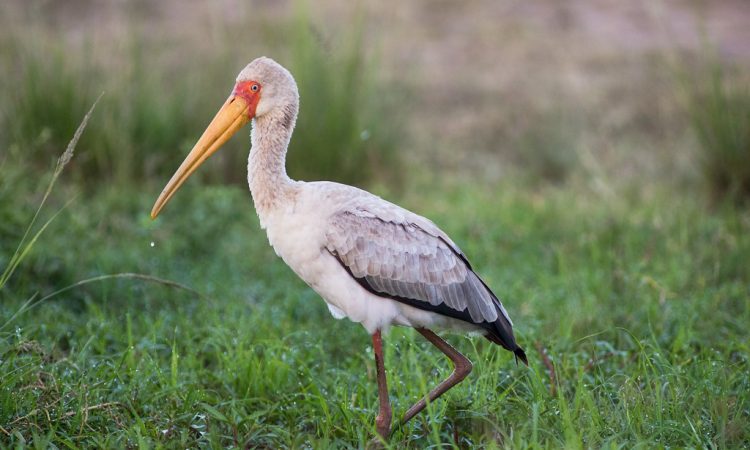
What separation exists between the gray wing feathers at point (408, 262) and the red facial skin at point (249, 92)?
1.88 ft

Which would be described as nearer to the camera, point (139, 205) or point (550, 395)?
point (550, 395)

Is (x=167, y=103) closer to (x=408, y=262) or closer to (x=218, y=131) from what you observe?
(x=218, y=131)

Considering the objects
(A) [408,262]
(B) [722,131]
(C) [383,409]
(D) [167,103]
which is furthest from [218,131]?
(B) [722,131]

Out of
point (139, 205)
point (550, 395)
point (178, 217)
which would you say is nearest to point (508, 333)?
point (550, 395)

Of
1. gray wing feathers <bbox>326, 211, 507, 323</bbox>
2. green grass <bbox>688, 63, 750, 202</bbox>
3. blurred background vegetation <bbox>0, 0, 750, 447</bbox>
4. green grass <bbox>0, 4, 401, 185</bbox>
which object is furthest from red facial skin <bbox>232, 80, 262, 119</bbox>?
green grass <bbox>688, 63, 750, 202</bbox>

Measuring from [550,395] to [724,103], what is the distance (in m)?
3.68

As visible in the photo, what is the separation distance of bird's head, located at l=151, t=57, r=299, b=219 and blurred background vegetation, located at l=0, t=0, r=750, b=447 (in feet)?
2.62

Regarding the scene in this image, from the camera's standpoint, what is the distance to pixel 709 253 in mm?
5641

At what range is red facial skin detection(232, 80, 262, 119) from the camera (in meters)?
3.63

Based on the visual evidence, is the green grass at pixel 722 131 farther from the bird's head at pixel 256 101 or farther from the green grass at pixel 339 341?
the bird's head at pixel 256 101

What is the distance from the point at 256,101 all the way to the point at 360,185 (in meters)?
3.84

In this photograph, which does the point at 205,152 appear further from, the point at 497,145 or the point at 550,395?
the point at 497,145

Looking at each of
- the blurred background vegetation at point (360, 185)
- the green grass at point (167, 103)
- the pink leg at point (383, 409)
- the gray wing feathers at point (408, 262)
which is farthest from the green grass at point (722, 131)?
the pink leg at point (383, 409)

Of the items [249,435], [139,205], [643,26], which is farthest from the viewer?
[643,26]
